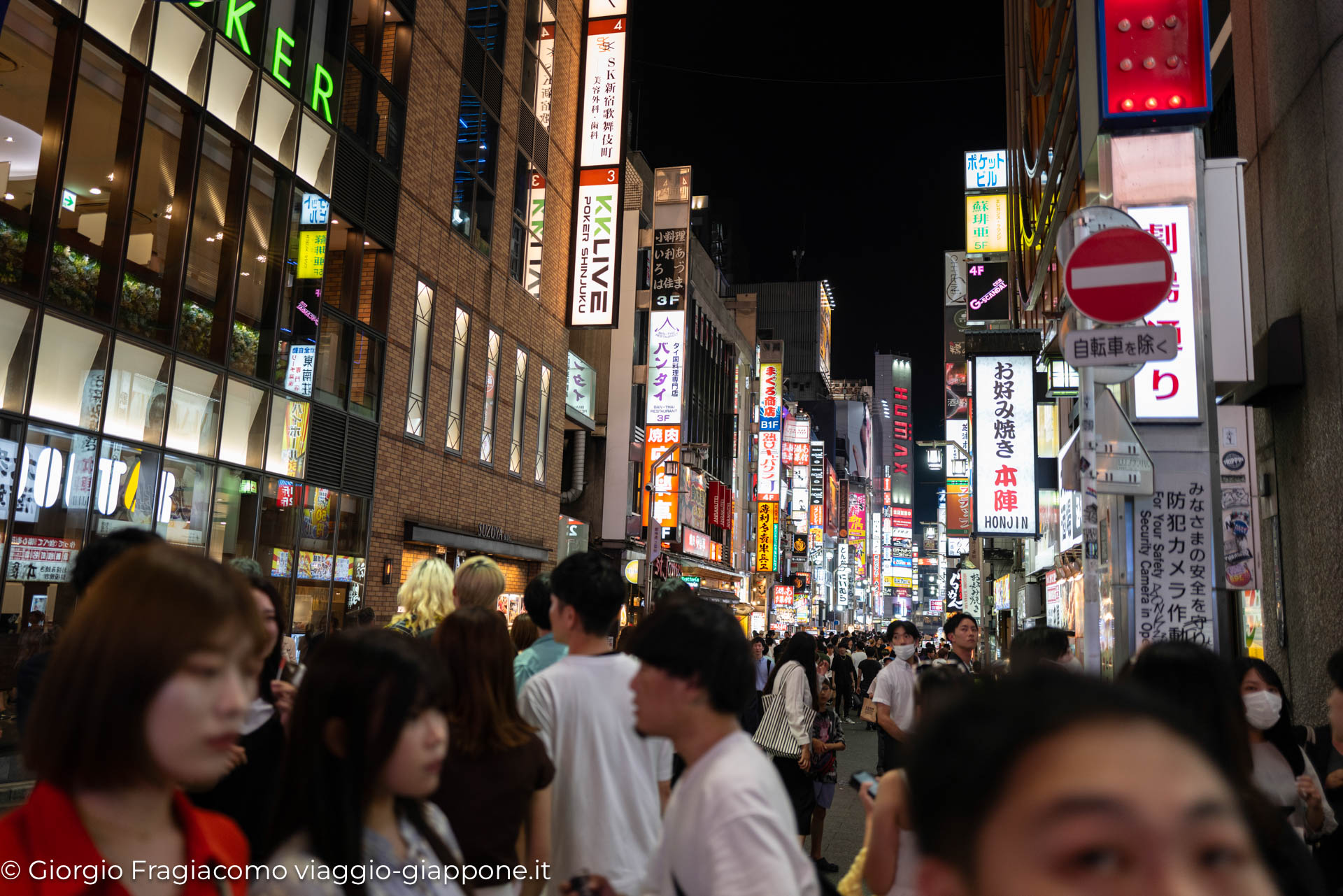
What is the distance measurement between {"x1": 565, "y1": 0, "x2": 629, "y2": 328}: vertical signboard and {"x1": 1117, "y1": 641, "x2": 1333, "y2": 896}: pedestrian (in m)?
22.4

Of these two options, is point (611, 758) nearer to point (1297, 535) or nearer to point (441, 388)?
point (1297, 535)

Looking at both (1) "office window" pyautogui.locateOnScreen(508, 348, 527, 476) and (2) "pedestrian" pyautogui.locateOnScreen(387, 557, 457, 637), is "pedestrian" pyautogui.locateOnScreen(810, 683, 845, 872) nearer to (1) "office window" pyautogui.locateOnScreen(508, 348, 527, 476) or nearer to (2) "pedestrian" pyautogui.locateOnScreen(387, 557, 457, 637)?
(2) "pedestrian" pyautogui.locateOnScreen(387, 557, 457, 637)

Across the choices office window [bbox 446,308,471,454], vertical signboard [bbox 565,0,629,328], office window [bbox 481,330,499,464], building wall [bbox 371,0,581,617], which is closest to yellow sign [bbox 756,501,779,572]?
building wall [bbox 371,0,581,617]

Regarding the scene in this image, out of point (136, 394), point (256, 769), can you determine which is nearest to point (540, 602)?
point (256, 769)

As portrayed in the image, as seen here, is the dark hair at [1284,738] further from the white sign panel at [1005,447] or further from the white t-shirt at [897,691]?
the white sign panel at [1005,447]

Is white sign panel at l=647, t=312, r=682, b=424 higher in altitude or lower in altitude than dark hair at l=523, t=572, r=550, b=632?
higher

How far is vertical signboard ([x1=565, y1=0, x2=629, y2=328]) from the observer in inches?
989

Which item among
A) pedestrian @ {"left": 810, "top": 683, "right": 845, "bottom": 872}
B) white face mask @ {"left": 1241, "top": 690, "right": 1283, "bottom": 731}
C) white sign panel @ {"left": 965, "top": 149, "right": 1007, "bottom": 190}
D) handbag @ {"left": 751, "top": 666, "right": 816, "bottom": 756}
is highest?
white sign panel @ {"left": 965, "top": 149, "right": 1007, "bottom": 190}

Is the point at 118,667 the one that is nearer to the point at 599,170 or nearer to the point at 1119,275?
the point at 1119,275

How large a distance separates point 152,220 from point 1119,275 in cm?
1215

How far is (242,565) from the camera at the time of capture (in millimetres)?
5430

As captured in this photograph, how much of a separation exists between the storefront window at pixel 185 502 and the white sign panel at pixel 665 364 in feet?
66.8

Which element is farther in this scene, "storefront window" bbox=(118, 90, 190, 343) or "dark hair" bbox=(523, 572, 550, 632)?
"storefront window" bbox=(118, 90, 190, 343)

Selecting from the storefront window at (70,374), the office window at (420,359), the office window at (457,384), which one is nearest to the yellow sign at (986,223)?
the office window at (457,384)
